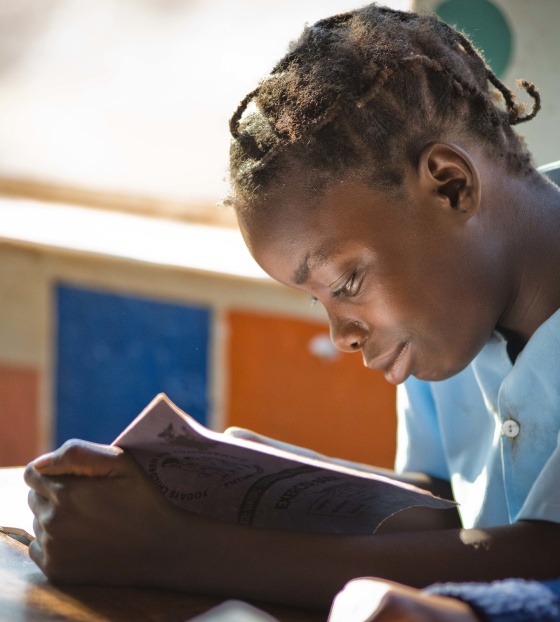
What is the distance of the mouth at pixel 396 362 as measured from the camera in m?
0.99

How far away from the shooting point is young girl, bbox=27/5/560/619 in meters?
0.79

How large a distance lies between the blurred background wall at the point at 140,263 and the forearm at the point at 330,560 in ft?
6.17

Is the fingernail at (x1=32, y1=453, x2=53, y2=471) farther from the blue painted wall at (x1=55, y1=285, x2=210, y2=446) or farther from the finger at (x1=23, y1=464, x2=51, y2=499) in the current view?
the blue painted wall at (x1=55, y1=285, x2=210, y2=446)

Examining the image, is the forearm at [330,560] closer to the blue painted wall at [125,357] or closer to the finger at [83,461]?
the finger at [83,461]

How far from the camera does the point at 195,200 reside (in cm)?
324

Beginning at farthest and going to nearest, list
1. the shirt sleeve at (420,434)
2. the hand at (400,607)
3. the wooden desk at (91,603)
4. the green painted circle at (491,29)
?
1. the green painted circle at (491,29)
2. the shirt sleeve at (420,434)
3. the wooden desk at (91,603)
4. the hand at (400,607)

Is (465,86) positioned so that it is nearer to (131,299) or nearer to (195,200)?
(131,299)

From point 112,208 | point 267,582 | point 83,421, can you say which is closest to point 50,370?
point 83,421

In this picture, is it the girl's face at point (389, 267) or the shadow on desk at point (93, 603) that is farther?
the girl's face at point (389, 267)

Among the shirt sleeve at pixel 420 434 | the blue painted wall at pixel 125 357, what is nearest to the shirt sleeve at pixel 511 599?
the shirt sleeve at pixel 420 434

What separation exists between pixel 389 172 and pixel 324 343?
1.90 metres

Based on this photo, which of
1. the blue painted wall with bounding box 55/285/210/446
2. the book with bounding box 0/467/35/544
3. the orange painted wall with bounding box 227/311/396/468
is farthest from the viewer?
the blue painted wall with bounding box 55/285/210/446

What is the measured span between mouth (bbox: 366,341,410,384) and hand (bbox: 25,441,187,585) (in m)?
0.31

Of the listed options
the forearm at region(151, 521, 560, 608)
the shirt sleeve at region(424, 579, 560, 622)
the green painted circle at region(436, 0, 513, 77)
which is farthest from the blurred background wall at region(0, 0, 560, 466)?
the shirt sleeve at region(424, 579, 560, 622)
